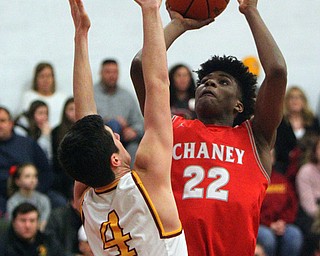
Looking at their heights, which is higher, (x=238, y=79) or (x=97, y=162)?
(x=238, y=79)

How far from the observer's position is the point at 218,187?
495 centimetres

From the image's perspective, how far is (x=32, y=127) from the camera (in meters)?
9.30

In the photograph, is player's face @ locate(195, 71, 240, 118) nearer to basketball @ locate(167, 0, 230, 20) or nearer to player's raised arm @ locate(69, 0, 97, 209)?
basketball @ locate(167, 0, 230, 20)

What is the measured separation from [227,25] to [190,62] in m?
0.64

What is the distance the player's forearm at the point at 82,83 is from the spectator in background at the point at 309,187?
4.65 m

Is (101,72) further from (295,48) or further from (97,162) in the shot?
(97,162)

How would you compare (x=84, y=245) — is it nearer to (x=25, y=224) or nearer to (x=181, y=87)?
(x=25, y=224)

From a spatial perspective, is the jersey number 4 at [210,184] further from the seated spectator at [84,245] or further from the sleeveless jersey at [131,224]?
the seated spectator at [84,245]

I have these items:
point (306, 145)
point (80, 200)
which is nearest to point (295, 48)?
point (306, 145)

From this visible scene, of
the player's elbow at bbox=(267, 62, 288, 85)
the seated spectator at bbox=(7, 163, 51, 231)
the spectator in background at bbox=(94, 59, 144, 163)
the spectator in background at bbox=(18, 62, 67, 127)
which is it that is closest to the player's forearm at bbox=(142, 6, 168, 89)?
the player's elbow at bbox=(267, 62, 288, 85)

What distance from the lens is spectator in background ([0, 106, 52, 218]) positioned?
346 inches

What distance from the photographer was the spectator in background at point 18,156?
8781 millimetres

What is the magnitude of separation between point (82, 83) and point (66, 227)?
144 inches

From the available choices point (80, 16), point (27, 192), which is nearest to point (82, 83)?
point (80, 16)
